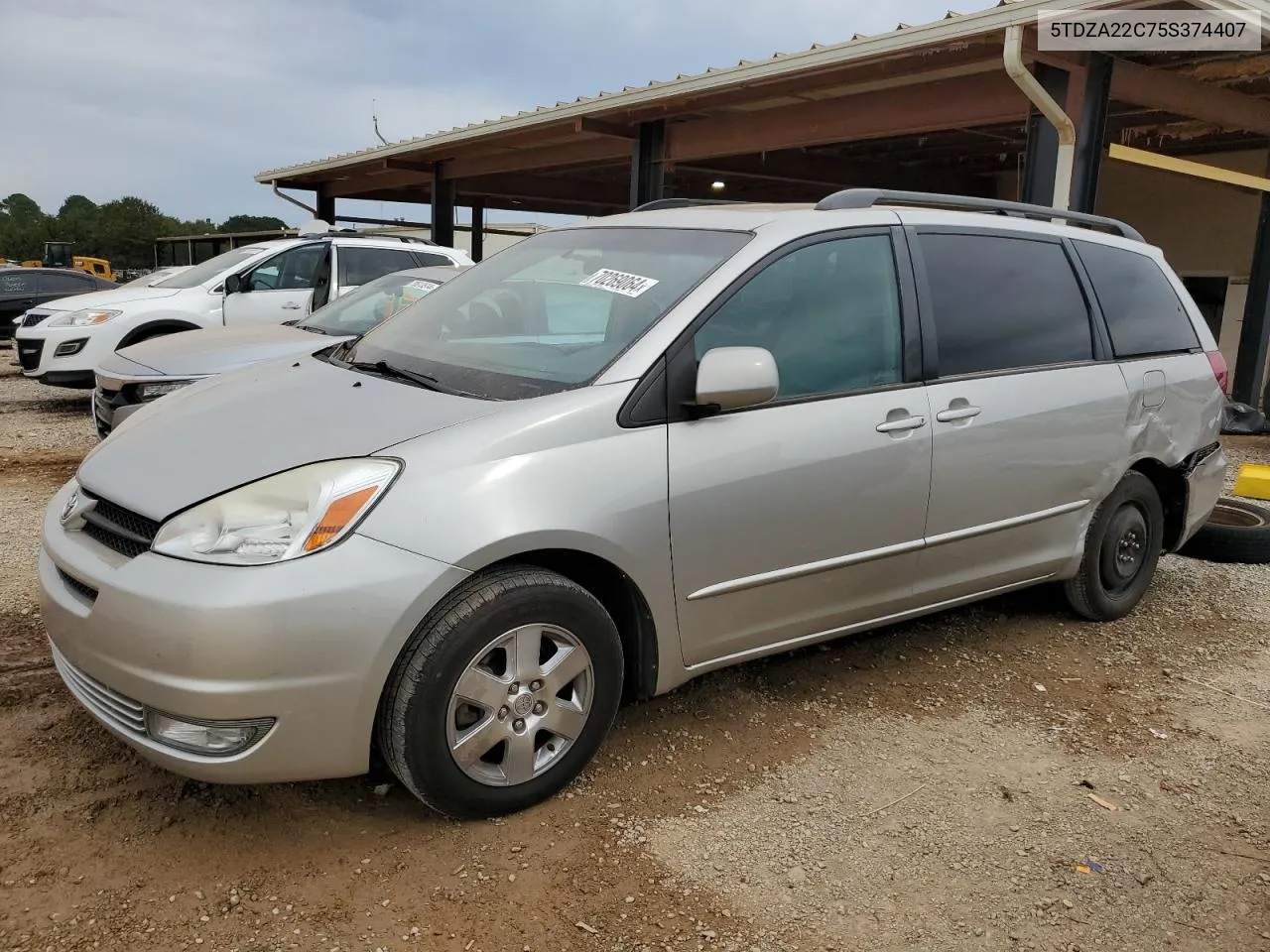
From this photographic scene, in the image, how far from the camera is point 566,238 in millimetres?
3787

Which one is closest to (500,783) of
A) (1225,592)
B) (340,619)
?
(340,619)

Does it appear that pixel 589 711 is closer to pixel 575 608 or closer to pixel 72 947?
pixel 575 608

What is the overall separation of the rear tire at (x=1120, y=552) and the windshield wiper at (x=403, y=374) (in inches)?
110

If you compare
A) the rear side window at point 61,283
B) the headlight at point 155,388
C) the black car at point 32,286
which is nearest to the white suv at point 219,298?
the headlight at point 155,388

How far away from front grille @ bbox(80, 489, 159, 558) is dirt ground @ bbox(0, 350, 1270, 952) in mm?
721

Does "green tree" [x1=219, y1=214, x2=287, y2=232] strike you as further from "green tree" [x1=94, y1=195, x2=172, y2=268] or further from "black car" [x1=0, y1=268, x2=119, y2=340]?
"black car" [x1=0, y1=268, x2=119, y2=340]

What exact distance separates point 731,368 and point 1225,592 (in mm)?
3623

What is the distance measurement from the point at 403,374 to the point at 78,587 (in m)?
1.09

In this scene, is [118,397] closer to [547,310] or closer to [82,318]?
[82,318]

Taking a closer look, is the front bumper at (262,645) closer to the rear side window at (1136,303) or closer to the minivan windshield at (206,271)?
the rear side window at (1136,303)

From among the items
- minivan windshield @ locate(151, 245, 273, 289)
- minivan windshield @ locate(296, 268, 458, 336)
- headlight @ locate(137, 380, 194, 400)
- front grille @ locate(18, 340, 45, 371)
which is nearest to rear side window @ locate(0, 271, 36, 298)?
front grille @ locate(18, 340, 45, 371)

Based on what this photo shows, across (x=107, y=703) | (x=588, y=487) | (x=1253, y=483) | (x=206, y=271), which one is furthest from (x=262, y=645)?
(x=206, y=271)

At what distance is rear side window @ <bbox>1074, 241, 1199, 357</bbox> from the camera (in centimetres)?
419

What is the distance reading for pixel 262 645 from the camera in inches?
89.6
